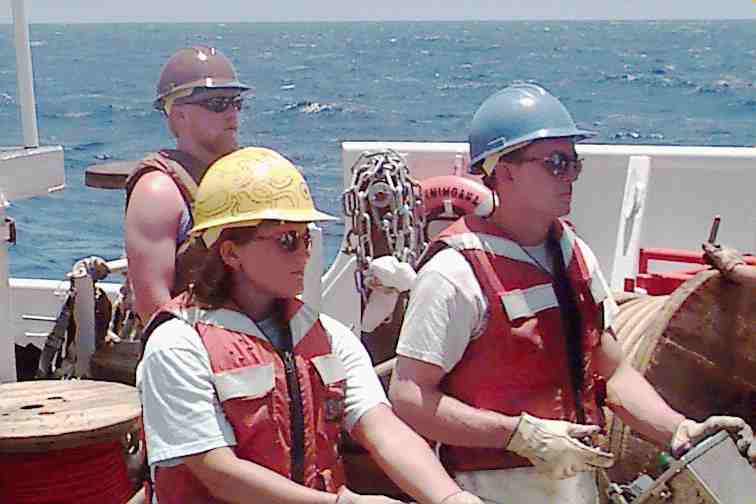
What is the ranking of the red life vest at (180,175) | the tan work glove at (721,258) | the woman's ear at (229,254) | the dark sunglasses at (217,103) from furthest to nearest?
the dark sunglasses at (217,103)
the tan work glove at (721,258)
the red life vest at (180,175)
the woman's ear at (229,254)

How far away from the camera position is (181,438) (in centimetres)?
255

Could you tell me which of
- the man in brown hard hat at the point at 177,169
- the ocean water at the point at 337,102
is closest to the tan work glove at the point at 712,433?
the man in brown hard hat at the point at 177,169

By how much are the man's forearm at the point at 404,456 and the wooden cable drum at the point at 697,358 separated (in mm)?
1646

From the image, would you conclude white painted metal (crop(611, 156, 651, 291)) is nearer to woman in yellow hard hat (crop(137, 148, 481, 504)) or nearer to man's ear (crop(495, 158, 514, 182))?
man's ear (crop(495, 158, 514, 182))

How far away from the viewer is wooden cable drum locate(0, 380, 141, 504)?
4148mm

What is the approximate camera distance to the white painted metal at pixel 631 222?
592 cm

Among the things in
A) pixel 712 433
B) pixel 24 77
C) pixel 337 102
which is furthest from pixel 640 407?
pixel 337 102

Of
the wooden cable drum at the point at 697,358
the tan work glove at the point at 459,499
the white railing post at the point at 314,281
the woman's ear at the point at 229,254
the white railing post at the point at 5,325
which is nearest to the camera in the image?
the tan work glove at the point at 459,499

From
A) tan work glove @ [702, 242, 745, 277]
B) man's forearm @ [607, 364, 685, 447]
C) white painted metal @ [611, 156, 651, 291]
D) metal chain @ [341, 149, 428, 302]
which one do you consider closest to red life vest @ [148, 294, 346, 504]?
man's forearm @ [607, 364, 685, 447]

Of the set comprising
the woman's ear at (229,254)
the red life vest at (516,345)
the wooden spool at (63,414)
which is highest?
the woman's ear at (229,254)

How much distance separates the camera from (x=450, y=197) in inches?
221

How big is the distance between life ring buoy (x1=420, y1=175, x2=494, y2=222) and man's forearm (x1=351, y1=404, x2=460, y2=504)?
290 centimetres

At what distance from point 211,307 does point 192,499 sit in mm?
408

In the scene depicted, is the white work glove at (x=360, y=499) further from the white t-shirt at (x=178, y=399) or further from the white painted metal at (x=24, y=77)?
the white painted metal at (x=24, y=77)
